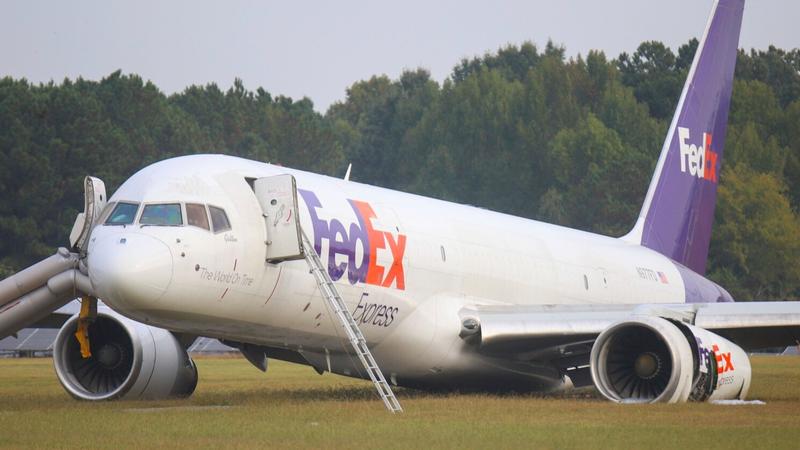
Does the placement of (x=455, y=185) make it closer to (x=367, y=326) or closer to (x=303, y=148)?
(x=303, y=148)

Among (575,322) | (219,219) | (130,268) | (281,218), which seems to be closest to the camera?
(130,268)

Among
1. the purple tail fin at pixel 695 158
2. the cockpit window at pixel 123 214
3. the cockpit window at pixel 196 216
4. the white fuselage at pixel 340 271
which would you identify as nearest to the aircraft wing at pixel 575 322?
the white fuselage at pixel 340 271

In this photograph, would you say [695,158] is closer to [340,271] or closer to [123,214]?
[340,271]

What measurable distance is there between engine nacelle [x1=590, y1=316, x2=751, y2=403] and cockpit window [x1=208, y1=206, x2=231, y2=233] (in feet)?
18.9

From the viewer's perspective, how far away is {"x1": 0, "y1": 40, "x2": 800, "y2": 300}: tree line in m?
71.5

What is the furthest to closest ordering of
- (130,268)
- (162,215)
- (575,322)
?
(575,322)
(162,215)
(130,268)

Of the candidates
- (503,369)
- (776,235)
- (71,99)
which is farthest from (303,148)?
(503,369)

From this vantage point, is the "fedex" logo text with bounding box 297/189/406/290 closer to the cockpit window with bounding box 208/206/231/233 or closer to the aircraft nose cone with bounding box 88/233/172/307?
the cockpit window with bounding box 208/206/231/233

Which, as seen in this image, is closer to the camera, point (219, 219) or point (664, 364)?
point (219, 219)

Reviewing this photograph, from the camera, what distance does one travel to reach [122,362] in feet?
75.5

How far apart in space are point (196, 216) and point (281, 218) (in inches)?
49.3

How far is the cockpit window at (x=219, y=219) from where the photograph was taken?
19703 millimetres

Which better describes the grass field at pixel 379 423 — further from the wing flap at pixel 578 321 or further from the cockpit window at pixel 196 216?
the cockpit window at pixel 196 216

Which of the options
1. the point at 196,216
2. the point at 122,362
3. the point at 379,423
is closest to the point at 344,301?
the point at 196,216
